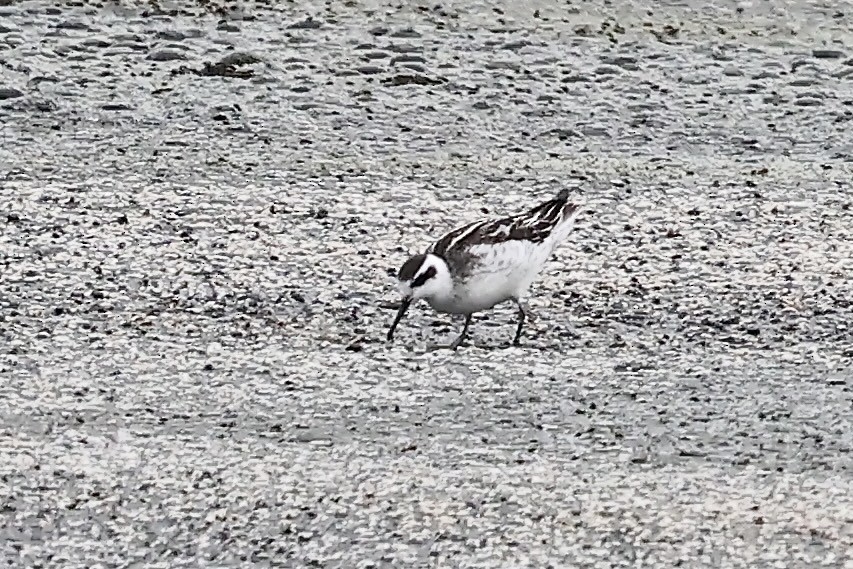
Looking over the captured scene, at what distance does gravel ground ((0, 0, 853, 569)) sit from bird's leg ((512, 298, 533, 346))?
2.4 inches

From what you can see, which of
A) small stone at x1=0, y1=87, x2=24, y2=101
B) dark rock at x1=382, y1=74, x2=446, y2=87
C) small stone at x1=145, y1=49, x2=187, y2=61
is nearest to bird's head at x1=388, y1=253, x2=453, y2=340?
dark rock at x1=382, y1=74, x2=446, y2=87

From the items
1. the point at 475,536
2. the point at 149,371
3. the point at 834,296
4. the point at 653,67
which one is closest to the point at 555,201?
the point at 834,296

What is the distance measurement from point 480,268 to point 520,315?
267 mm

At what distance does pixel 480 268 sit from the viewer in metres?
7.13

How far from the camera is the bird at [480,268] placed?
7.06 m

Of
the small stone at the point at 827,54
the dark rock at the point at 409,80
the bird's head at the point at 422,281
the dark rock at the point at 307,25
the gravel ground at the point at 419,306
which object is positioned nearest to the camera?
the gravel ground at the point at 419,306

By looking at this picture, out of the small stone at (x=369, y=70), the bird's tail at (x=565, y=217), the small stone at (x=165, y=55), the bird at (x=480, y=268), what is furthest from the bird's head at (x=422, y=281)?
the small stone at (x=165, y=55)

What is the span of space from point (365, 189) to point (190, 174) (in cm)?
84

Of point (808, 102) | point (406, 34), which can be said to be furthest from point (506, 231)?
point (406, 34)

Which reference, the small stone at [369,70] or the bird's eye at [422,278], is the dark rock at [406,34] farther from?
the bird's eye at [422,278]

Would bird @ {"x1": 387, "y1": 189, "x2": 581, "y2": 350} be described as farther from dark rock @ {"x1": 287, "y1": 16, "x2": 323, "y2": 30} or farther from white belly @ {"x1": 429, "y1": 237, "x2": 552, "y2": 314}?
dark rock @ {"x1": 287, "y1": 16, "x2": 323, "y2": 30}

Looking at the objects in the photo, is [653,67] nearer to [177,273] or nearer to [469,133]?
[469,133]

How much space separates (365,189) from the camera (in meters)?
8.66

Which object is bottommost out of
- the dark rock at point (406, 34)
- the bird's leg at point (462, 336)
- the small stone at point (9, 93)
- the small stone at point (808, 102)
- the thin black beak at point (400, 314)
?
the dark rock at point (406, 34)
